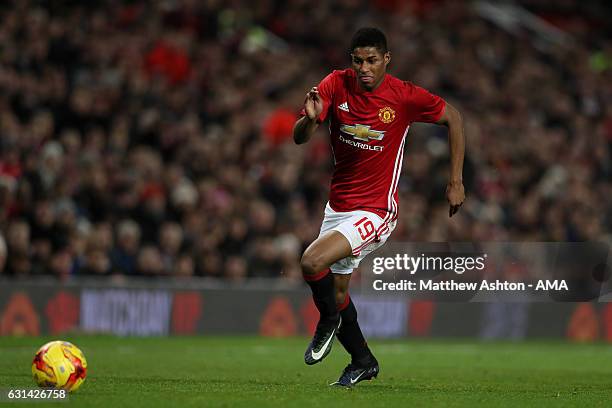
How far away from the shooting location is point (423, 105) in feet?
31.3

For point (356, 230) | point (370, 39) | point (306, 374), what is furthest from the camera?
point (306, 374)

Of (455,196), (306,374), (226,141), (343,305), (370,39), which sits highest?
(370,39)

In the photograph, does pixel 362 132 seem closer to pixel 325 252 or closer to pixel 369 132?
pixel 369 132

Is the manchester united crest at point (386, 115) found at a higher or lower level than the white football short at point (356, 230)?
higher

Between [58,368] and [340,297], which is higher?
[340,297]

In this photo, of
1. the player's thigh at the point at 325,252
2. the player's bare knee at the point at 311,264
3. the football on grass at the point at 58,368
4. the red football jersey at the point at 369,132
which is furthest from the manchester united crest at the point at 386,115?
the football on grass at the point at 58,368

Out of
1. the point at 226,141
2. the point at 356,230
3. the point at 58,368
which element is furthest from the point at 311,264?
the point at 226,141

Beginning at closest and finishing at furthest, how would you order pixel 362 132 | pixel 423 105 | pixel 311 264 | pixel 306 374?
pixel 311 264 < pixel 362 132 < pixel 423 105 < pixel 306 374

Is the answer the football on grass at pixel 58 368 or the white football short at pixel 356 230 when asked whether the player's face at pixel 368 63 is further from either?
the football on grass at pixel 58 368

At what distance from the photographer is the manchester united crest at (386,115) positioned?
9392mm

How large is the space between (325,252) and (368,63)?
4.90ft

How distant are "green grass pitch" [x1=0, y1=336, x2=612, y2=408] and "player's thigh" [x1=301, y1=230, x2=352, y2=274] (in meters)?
0.94

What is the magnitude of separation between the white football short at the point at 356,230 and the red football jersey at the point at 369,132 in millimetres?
62

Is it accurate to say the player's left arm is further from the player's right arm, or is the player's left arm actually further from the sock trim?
the player's right arm
